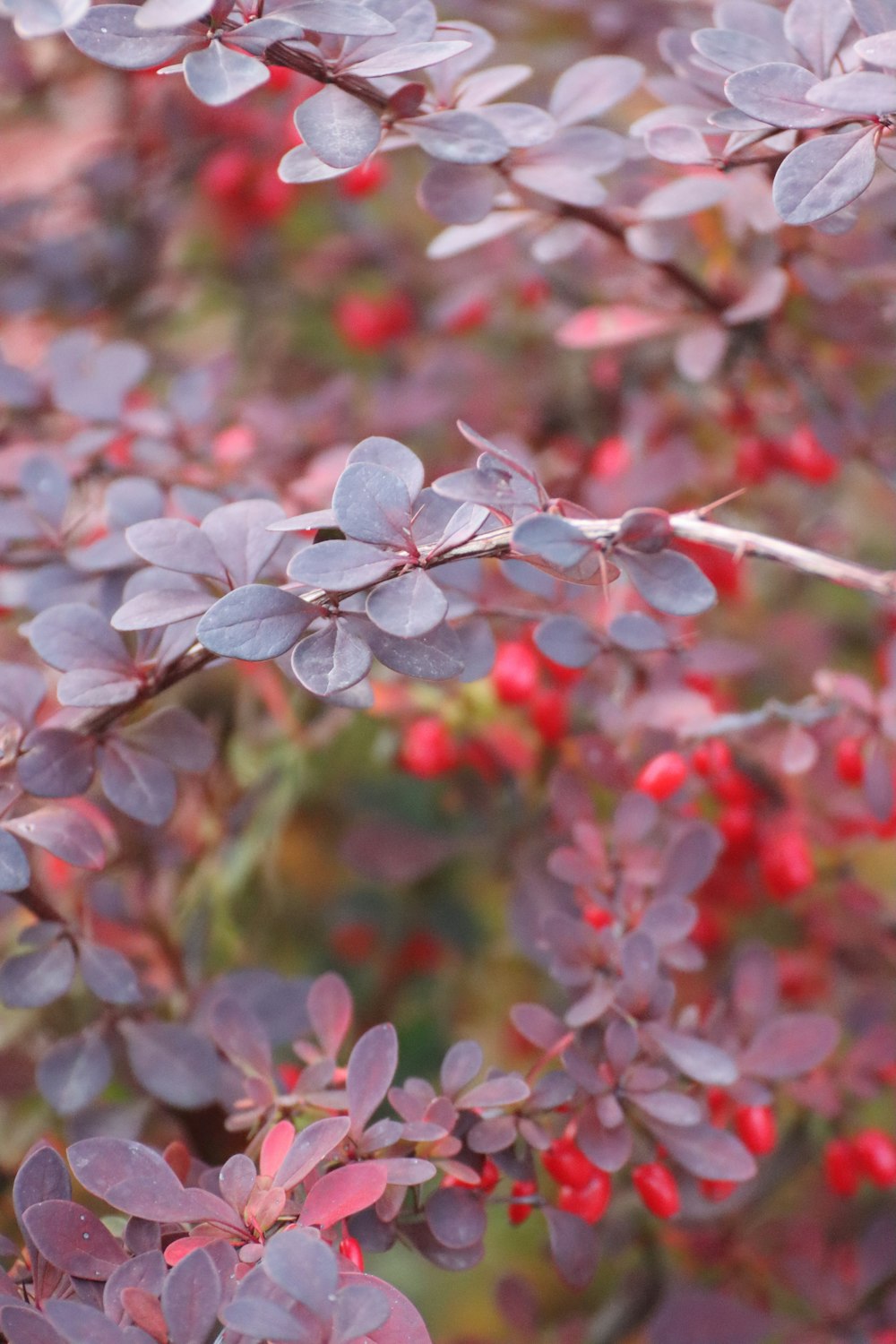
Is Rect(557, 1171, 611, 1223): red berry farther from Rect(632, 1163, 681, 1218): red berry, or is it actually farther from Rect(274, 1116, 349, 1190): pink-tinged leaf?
Rect(274, 1116, 349, 1190): pink-tinged leaf

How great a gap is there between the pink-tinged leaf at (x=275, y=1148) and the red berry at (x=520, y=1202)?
14 cm

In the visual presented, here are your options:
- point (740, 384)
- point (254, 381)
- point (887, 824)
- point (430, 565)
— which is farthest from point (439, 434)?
point (430, 565)

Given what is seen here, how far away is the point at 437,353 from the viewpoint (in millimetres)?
1239

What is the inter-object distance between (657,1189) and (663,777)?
244mm

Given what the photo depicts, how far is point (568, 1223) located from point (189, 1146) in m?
0.27

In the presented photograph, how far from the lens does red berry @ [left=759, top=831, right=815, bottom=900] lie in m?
0.88

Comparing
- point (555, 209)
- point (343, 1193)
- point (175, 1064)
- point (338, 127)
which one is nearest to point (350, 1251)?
point (343, 1193)

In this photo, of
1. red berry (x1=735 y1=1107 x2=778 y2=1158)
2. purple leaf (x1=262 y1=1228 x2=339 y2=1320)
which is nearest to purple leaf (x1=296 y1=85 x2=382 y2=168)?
purple leaf (x1=262 y1=1228 x2=339 y2=1320)

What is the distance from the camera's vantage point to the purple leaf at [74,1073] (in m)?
0.66

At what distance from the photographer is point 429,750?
95 centimetres

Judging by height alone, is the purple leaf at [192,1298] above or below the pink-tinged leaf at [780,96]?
below

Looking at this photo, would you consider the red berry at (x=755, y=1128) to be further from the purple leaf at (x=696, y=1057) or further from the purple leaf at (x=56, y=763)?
the purple leaf at (x=56, y=763)

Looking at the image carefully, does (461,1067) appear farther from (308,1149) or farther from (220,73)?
(220,73)

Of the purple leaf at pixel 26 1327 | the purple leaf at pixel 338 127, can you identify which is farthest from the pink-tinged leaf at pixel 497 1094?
the purple leaf at pixel 338 127
